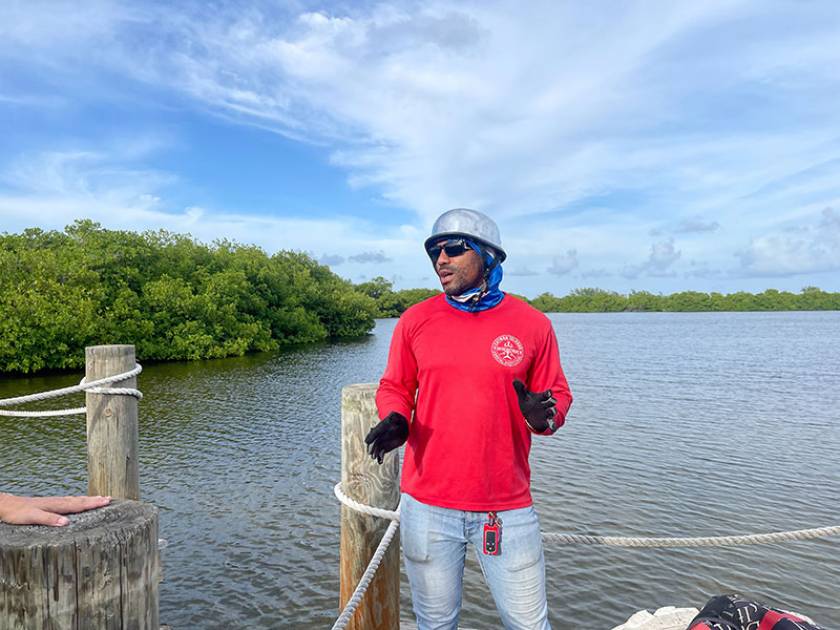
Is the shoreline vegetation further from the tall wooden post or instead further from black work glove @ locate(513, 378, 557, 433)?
black work glove @ locate(513, 378, 557, 433)

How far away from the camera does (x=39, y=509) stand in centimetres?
197

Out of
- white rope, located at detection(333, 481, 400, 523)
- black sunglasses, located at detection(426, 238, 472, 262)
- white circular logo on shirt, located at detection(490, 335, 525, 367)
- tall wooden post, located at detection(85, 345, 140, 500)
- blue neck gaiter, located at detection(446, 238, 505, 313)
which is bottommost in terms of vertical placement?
white rope, located at detection(333, 481, 400, 523)

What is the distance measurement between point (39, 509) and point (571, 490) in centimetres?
1163

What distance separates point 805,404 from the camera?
2138 cm

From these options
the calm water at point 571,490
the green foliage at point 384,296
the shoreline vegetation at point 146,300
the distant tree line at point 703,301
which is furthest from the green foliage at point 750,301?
the calm water at point 571,490

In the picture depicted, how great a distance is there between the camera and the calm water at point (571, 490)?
26.6 ft

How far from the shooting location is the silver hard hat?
293 centimetres

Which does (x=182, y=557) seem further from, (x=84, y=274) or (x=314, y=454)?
(x=84, y=274)

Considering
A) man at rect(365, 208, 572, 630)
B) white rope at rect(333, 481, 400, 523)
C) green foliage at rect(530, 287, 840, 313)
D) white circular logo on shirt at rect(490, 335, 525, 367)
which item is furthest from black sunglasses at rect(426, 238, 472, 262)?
green foliage at rect(530, 287, 840, 313)

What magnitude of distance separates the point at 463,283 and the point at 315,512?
9473 millimetres

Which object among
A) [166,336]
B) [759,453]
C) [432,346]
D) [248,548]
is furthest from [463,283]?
[166,336]

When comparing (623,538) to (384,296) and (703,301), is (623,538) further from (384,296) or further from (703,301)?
(703,301)

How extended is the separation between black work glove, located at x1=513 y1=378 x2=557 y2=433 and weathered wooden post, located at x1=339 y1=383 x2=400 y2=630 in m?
1.21

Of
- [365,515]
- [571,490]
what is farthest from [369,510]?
[571,490]
